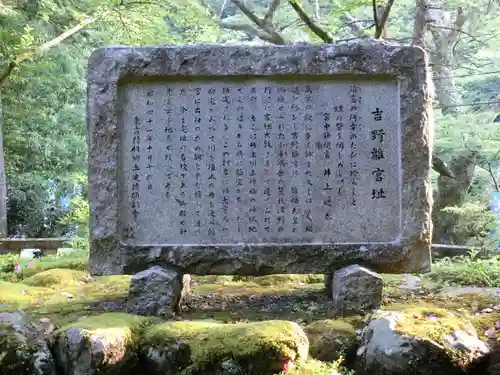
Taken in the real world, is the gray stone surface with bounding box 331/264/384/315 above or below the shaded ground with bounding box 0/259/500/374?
above

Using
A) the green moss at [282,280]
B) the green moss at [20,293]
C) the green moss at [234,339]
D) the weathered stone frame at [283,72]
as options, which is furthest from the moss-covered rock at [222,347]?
the green moss at [282,280]

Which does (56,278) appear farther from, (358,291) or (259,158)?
(358,291)

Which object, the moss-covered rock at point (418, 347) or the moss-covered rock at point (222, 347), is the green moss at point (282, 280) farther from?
the moss-covered rock at point (418, 347)

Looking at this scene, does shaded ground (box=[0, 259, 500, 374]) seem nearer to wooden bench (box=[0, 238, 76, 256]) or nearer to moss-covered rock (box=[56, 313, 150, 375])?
moss-covered rock (box=[56, 313, 150, 375])

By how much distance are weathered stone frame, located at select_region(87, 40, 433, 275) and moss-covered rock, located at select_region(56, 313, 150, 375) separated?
88 centimetres

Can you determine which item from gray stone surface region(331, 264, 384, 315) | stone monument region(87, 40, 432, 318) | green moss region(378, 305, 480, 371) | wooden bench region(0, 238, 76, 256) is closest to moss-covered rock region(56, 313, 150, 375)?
stone monument region(87, 40, 432, 318)

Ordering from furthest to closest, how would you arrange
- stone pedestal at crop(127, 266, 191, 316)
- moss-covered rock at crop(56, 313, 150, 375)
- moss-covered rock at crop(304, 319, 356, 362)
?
1. stone pedestal at crop(127, 266, 191, 316)
2. moss-covered rock at crop(304, 319, 356, 362)
3. moss-covered rock at crop(56, 313, 150, 375)

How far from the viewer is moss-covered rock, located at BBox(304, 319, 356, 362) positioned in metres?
3.52

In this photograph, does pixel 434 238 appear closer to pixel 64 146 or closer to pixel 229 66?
pixel 229 66

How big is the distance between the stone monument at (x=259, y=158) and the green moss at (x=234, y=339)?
0.88 m

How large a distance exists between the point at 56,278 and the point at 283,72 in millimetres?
3285

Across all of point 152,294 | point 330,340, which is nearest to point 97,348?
point 152,294

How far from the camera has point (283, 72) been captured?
4.29 meters

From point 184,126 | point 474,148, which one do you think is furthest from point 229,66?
point 474,148
